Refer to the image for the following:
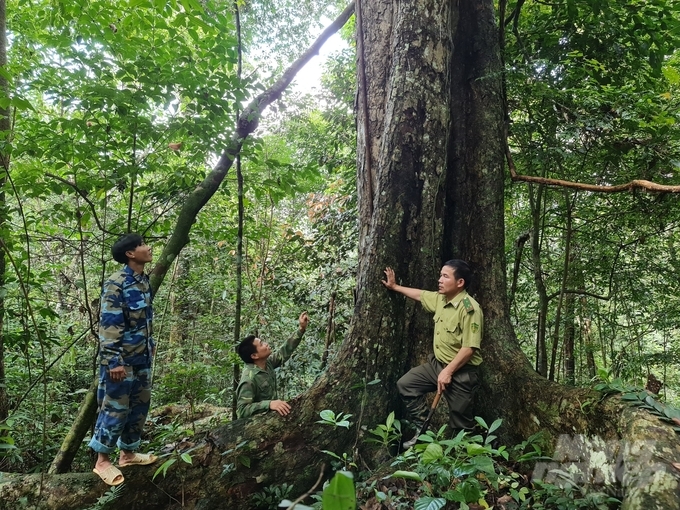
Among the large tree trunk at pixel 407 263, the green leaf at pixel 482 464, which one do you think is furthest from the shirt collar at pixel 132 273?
the green leaf at pixel 482 464

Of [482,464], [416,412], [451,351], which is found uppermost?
[451,351]

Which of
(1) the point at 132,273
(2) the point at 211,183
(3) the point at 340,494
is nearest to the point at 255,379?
(1) the point at 132,273

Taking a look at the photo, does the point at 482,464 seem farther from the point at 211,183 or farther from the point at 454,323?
the point at 211,183

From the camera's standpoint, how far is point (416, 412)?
3.80m

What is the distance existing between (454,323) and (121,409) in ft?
9.76

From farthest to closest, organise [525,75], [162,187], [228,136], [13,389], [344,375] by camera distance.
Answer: [13,389]
[162,187]
[228,136]
[525,75]
[344,375]

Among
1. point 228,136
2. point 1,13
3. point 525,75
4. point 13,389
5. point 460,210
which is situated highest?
point 1,13

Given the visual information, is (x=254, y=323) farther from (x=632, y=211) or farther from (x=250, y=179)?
(x=632, y=211)

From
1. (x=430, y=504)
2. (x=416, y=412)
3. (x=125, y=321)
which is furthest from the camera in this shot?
(x=416, y=412)

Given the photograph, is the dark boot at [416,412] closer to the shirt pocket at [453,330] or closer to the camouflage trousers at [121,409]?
the shirt pocket at [453,330]

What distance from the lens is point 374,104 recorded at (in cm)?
461

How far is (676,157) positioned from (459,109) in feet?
7.27

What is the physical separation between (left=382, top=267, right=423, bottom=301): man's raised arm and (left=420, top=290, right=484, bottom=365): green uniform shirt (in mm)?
56

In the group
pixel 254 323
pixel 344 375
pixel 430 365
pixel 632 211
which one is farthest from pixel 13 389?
pixel 632 211
